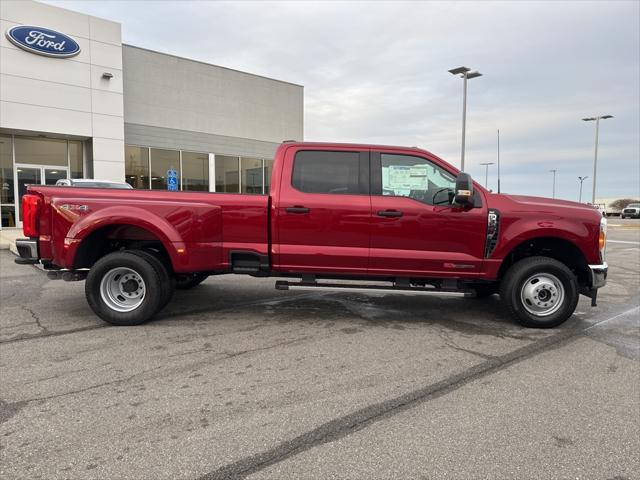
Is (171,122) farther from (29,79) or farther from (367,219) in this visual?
(367,219)

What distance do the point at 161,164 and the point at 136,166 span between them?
4.21 ft

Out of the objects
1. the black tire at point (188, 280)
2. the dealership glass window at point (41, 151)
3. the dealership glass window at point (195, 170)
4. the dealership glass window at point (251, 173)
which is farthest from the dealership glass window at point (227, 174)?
the black tire at point (188, 280)

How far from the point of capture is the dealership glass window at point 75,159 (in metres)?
19.5

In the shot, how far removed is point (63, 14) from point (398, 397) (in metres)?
20.1

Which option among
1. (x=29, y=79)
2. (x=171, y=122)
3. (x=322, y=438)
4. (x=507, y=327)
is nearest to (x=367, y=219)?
(x=507, y=327)

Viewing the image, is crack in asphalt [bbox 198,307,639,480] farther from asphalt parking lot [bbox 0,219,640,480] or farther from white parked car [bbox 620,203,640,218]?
white parked car [bbox 620,203,640,218]

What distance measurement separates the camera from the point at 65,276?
17.8 ft

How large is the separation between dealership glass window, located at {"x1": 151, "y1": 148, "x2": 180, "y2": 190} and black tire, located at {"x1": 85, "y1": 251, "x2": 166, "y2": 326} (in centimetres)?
1726

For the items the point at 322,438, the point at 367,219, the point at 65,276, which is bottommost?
the point at 322,438

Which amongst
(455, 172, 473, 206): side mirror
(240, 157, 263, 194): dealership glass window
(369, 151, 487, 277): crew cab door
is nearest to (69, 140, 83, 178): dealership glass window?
(240, 157, 263, 194): dealership glass window

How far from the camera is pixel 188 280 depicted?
21.2 feet

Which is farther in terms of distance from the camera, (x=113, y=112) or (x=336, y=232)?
(x=113, y=112)

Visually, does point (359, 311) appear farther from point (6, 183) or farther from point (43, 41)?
point (6, 183)

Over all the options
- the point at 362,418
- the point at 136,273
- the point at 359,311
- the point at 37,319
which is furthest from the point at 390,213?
the point at 37,319
